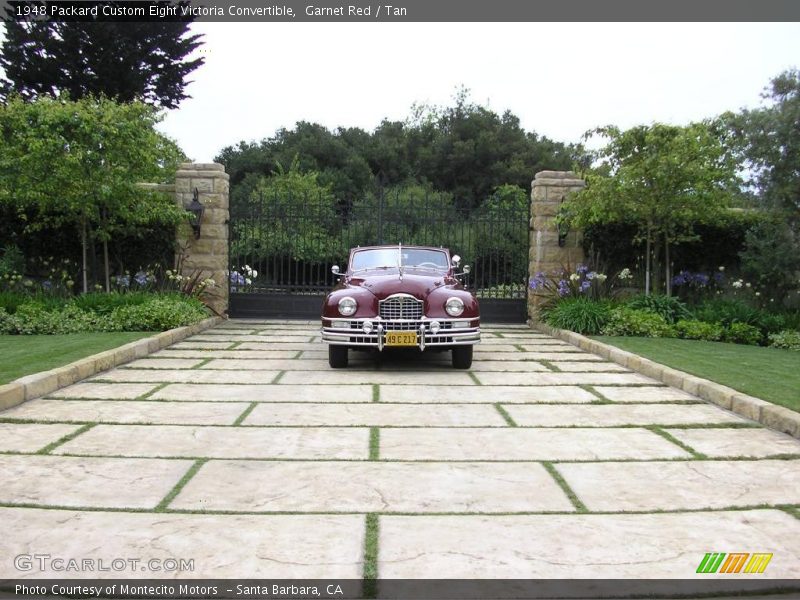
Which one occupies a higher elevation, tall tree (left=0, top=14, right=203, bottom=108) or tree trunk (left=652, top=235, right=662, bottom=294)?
tall tree (left=0, top=14, right=203, bottom=108)

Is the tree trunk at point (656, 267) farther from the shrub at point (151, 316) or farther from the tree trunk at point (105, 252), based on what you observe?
the tree trunk at point (105, 252)

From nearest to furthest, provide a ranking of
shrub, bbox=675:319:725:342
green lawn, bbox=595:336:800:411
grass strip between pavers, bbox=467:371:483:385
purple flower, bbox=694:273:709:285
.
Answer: green lawn, bbox=595:336:800:411 < grass strip between pavers, bbox=467:371:483:385 < shrub, bbox=675:319:725:342 < purple flower, bbox=694:273:709:285

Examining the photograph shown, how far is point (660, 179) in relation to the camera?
33.3ft

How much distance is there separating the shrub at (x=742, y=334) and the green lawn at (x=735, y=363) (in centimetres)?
75

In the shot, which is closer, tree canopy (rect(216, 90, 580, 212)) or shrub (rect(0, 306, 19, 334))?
shrub (rect(0, 306, 19, 334))

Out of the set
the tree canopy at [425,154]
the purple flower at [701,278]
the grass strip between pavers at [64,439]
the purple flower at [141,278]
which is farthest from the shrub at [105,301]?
the tree canopy at [425,154]

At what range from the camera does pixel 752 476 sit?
372 centimetres

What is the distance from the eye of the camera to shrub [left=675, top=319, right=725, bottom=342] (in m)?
9.68

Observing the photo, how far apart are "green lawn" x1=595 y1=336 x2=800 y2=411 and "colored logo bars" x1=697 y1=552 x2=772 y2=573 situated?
259 centimetres

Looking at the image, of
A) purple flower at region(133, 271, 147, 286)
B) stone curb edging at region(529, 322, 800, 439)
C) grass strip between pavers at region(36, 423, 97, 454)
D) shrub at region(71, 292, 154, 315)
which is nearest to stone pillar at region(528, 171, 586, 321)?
stone curb edging at region(529, 322, 800, 439)

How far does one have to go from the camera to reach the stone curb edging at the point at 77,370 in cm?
526

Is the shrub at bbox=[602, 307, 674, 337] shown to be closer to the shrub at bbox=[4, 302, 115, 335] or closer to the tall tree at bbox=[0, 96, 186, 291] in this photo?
the shrub at bbox=[4, 302, 115, 335]

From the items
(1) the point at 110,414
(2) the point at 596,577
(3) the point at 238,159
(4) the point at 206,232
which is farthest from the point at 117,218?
(3) the point at 238,159

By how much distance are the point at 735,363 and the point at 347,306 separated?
13.3 feet
